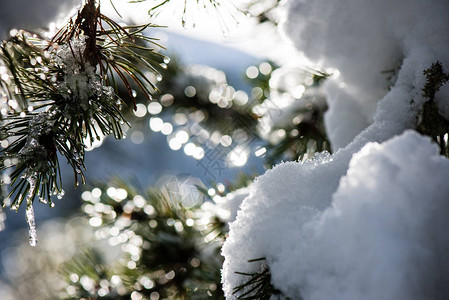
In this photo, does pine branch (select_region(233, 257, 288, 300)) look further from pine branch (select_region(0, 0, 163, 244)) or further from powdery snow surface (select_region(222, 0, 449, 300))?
pine branch (select_region(0, 0, 163, 244))

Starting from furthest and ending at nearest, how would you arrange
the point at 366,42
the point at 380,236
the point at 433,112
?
the point at 366,42 < the point at 433,112 < the point at 380,236

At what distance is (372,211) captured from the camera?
313 mm

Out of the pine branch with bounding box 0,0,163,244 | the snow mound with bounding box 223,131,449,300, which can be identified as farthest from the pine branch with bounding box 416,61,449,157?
the pine branch with bounding box 0,0,163,244

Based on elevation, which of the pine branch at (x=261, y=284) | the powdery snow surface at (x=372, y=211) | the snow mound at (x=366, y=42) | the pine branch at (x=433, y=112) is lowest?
the pine branch at (x=261, y=284)

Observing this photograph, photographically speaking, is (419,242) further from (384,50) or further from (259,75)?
(259,75)

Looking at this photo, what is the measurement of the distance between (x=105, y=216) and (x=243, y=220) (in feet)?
2.77

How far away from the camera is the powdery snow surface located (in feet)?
1.00

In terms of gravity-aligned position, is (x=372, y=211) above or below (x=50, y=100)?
below

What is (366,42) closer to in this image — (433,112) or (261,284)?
(433,112)

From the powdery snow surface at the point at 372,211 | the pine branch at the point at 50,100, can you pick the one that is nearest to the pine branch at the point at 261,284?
the powdery snow surface at the point at 372,211

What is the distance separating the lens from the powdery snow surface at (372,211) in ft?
1.00

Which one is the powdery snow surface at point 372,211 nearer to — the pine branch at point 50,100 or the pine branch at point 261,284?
the pine branch at point 261,284

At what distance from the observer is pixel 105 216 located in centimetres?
114

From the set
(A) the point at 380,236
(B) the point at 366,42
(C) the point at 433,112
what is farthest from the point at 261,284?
(B) the point at 366,42
